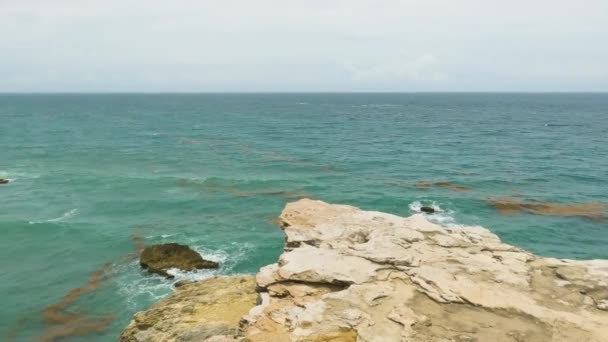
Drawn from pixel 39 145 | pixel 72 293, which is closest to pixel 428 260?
pixel 72 293

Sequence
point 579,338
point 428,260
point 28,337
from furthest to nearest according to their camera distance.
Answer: point 28,337 < point 428,260 < point 579,338

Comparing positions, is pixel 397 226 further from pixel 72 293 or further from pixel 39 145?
pixel 39 145

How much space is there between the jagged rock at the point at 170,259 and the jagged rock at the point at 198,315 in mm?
11370

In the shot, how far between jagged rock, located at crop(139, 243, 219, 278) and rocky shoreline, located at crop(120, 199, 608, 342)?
1183 centimetres

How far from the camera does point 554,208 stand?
158 ft

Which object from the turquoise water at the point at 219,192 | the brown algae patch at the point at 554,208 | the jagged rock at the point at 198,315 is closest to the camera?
the jagged rock at the point at 198,315

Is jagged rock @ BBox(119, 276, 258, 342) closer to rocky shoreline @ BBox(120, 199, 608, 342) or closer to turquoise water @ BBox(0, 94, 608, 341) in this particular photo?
rocky shoreline @ BBox(120, 199, 608, 342)

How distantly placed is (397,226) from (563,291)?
7.03 meters

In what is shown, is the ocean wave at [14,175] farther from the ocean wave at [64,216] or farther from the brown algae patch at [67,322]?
the brown algae patch at [67,322]

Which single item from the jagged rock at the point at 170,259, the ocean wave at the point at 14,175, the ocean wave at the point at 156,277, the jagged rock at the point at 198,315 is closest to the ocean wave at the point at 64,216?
the ocean wave at the point at 156,277

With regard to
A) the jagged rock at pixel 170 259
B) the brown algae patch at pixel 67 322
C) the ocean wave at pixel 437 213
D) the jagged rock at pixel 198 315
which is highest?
the jagged rock at pixel 198 315

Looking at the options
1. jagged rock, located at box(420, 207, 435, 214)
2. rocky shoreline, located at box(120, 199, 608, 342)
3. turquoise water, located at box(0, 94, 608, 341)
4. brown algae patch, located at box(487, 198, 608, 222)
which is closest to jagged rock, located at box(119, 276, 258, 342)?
rocky shoreline, located at box(120, 199, 608, 342)

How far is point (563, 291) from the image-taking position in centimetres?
1633

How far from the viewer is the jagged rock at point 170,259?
3328 cm
